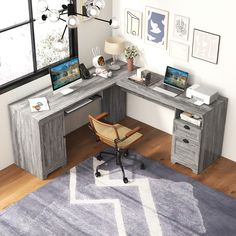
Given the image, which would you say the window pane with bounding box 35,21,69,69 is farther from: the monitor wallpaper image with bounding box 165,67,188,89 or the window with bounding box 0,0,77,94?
the monitor wallpaper image with bounding box 165,67,188,89

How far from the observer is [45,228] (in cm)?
518

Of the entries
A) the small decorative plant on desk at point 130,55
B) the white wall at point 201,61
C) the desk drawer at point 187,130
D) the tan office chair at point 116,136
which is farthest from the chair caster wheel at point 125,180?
the small decorative plant on desk at point 130,55

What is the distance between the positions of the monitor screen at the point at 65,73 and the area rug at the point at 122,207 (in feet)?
3.60

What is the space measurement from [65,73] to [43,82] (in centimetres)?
35

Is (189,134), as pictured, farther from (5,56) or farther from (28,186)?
(5,56)

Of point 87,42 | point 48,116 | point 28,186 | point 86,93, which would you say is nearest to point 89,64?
point 87,42

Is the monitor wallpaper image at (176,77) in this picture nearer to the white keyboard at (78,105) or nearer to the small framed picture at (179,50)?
the small framed picture at (179,50)

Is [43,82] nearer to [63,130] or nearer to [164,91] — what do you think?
[63,130]

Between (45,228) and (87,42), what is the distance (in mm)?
2669

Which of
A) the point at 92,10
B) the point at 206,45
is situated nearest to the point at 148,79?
the point at 206,45

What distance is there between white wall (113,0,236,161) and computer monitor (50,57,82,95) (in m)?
1.03

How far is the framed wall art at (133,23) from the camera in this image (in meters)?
6.48

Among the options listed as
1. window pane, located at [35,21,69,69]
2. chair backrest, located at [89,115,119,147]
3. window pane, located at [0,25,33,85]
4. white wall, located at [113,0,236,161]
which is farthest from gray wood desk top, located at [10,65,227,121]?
window pane, located at [35,21,69,69]

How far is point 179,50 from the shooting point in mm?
6191
